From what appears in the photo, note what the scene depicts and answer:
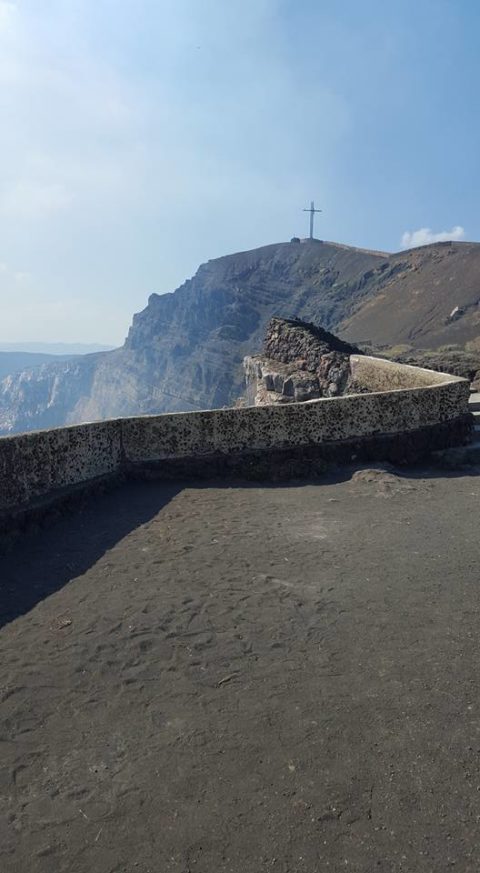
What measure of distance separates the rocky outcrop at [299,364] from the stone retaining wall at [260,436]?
587 centimetres

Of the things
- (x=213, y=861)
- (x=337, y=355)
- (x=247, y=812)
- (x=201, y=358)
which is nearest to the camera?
(x=213, y=861)

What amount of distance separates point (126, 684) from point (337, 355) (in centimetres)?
1453

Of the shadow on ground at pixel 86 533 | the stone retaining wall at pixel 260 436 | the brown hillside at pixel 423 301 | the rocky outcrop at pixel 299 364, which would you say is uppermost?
the brown hillside at pixel 423 301

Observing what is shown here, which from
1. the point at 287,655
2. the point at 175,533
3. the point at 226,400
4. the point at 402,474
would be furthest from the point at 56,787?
the point at 226,400

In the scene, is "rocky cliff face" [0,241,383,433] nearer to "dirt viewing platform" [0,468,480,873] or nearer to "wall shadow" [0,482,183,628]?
"wall shadow" [0,482,183,628]

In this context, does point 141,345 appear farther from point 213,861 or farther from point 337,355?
point 213,861

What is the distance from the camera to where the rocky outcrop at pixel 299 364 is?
54.4 feet

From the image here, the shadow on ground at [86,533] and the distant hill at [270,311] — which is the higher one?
the distant hill at [270,311]

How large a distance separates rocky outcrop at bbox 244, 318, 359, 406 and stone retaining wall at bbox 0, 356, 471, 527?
19.3 feet

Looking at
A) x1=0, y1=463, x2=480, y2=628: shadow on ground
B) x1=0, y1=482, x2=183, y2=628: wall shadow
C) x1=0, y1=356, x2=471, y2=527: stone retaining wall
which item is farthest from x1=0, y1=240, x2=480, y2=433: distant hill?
x1=0, y1=482, x2=183, y2=628: wall shadow

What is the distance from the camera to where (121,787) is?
284cm

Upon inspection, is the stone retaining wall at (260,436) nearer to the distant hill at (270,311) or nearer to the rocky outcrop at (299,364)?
the rocky outcrop at (299,364)

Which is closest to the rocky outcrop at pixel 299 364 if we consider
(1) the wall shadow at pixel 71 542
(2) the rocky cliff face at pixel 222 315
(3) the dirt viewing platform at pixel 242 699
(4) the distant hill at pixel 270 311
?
A: (1) the wall shadow at pixel 71 542

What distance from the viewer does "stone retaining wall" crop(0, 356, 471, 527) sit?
7.00 metres
